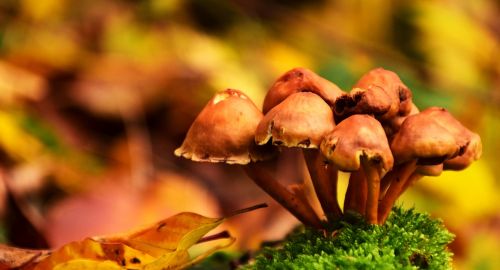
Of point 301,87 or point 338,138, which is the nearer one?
point 338,138

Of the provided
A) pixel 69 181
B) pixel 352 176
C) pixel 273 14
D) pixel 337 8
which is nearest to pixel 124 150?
pixel 69 181

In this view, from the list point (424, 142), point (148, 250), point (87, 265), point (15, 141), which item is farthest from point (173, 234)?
point (15, 141)

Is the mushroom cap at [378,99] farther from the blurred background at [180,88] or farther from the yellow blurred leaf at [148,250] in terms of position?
the blurred background at [180,88]

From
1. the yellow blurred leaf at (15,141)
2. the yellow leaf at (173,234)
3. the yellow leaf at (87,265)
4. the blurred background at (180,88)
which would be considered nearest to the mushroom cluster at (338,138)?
the yellow leaf at (173,234)

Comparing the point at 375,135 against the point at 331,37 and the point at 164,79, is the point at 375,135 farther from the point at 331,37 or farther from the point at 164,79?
the point at 331,37

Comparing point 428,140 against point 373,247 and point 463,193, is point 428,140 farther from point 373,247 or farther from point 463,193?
point 463,193

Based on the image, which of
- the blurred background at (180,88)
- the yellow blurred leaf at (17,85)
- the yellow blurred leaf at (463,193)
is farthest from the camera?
the yellow blurred leaf at (463,193)

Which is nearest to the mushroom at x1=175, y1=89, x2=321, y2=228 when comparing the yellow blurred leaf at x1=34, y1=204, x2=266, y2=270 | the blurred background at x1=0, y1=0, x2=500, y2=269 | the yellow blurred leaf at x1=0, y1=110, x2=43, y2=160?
the yellow blurred leaf at x1=34, y1=204, x2=266, y2=270

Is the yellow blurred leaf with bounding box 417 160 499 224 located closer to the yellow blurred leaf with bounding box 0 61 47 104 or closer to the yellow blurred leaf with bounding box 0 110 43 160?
the yellow blurred leaf with bounding box 0 110 43 160
